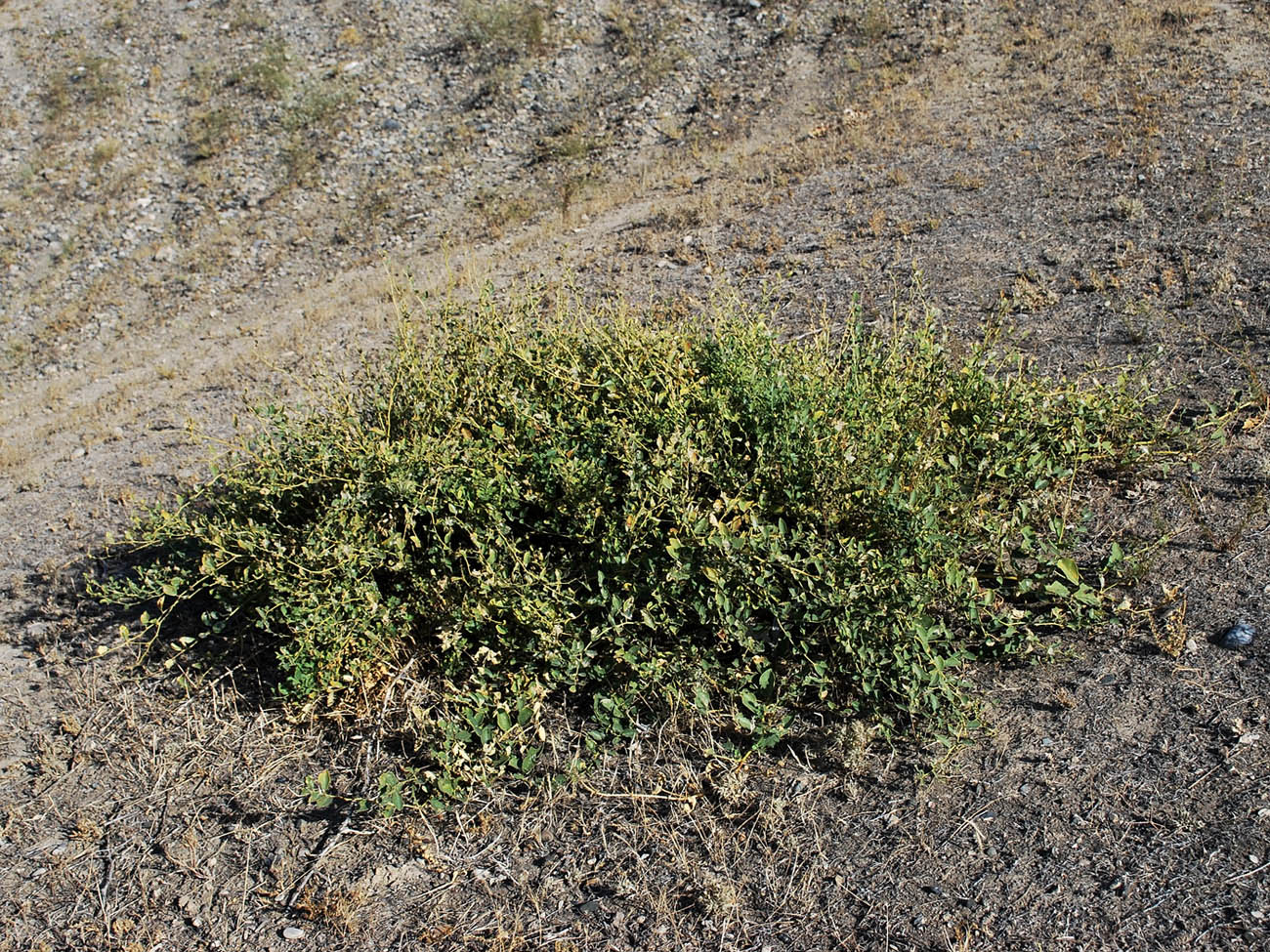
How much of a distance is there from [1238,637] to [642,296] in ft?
14.8

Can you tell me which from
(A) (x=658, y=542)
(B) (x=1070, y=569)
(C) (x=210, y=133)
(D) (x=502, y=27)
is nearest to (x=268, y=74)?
(C) (x=210, y=133)

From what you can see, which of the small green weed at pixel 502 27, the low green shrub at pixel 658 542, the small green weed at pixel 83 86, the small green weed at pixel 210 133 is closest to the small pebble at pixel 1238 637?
the low green shrub at pixel 658 542

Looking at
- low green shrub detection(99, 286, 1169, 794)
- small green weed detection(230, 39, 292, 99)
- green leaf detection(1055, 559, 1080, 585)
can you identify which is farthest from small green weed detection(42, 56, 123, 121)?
green leaf detection(1055, 559, 1080, 585)

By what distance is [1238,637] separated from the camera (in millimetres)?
3559

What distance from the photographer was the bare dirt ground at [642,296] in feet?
10.4

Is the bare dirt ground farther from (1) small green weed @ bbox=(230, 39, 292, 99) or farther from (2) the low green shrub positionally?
(2) the low green shrub

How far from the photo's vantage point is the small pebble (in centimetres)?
354

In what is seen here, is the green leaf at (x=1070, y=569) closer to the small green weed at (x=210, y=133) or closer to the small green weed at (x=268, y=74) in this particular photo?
the small green weed at (x=210, y=133)

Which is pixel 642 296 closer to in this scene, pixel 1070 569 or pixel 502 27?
pixel 1070 569

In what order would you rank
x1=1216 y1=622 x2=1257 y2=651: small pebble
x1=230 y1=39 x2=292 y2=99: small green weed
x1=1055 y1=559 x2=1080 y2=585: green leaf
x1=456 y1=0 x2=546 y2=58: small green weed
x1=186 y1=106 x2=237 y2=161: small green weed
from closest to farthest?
1. x1=1216 y1=622 x2=1257 y2=651: small pebble
2. x1=1055 y1=559 x2=1080 y2=585: green leaf
3. x1=186 y1=106 x2=237 y2=161: small green weed
4. x1=456 y1=0 x2=546 y2=58: small green weed
5. x1=230 y1=39 x2=292 y2=99: small green weed

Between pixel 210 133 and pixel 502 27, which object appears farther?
pixel 502 27

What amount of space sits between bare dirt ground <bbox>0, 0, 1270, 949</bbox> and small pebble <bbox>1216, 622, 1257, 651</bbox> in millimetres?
49

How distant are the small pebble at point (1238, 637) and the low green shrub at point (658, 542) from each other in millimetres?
441

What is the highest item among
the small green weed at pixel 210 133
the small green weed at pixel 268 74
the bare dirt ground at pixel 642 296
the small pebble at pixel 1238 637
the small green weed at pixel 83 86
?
the small green weed at pixel 83 86
